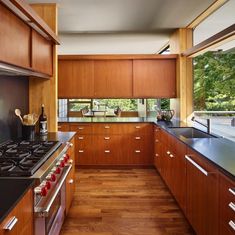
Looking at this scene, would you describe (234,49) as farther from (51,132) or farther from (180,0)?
(51,132)

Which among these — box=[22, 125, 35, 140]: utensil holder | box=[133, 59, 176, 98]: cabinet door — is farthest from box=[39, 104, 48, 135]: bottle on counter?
box=[133, 59, 176, 98]: cabinet door

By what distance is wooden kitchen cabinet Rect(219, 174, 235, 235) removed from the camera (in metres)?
1.72

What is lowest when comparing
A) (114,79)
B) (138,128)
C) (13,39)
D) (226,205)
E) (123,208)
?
(123,208)

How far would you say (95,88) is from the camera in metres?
5.70

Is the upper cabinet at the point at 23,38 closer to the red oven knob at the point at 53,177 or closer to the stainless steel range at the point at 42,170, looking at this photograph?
the stainless steel range at the point at 42,170

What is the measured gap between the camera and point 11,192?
1485 mm

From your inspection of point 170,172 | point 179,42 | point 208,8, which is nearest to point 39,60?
point 170,172

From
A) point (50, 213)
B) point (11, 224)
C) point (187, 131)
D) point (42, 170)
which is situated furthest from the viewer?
point (187, 131)

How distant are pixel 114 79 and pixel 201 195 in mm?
3630

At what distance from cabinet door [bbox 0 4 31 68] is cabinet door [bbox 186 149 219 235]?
164cm

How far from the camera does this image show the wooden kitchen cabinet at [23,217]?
1.26m

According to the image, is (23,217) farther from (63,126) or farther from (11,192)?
(63,126)

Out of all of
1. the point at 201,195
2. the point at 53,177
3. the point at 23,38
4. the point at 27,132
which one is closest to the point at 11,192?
the point at 53,177

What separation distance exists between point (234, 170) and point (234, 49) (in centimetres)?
220
